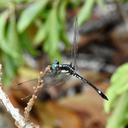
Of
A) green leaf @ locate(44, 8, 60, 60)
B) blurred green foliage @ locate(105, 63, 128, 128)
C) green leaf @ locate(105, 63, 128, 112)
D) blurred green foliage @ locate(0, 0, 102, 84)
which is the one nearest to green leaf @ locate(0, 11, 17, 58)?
blurred green foliage @ locate(0, 0, 102, 84)

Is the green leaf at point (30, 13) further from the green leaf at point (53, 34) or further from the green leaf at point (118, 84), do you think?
the green leaf at point (118, 84)

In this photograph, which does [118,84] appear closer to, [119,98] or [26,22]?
[119,98]

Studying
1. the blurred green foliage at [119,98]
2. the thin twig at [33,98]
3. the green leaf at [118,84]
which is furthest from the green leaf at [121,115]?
the thin twig at [33,98]

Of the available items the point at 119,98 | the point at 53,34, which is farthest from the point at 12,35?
the point at 119,98

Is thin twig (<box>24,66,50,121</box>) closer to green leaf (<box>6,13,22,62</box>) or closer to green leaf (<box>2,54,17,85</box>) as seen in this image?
green leaf (<box>6,13,22,62</box>)

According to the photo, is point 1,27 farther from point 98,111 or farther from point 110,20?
point 110,20
